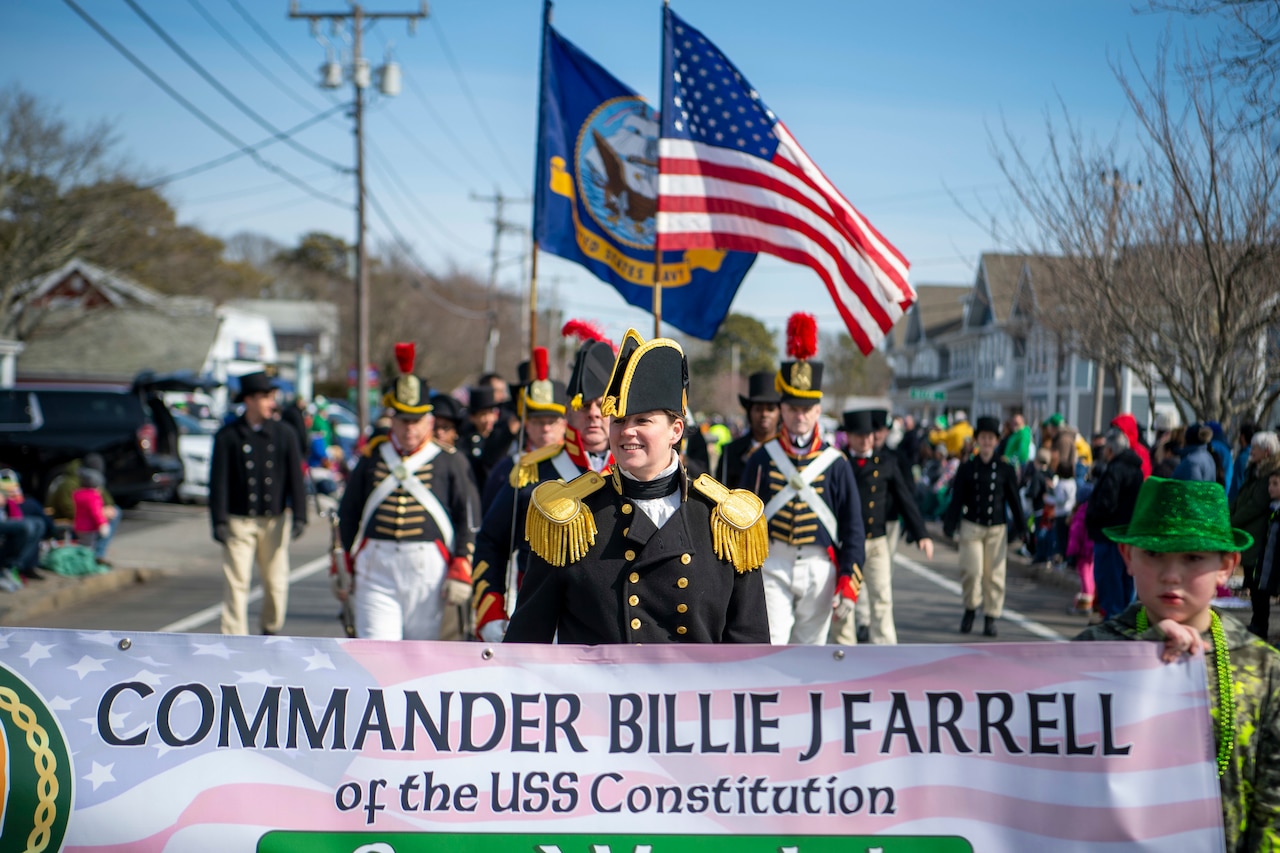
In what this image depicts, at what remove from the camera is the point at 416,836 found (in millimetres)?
3367

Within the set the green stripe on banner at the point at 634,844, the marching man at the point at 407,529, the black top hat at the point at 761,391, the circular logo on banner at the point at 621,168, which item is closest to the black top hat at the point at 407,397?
the marching man at the point at 407,529

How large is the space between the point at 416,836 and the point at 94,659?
3.63 ft

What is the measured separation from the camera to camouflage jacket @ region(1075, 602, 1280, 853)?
10.0 ft

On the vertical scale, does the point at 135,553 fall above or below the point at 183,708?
below

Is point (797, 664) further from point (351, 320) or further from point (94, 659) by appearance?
point (351, 320)

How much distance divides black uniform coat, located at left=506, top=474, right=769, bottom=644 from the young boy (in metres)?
1.21

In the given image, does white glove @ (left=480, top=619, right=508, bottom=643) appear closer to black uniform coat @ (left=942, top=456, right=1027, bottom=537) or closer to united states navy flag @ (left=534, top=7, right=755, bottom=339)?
united states navy flag @ (left=534, top=7, right=755, bottom=339)

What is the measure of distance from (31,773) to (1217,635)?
332 cm

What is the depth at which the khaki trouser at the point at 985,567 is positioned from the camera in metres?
11.5

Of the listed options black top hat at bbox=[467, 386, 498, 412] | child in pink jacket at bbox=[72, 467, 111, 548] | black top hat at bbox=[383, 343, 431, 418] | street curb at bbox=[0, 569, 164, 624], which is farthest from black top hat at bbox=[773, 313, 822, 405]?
child in pink jacket at bbox=[72, 467, 111, 548]

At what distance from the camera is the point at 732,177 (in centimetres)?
742

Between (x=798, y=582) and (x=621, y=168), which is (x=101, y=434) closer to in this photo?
(x=621, y=168)

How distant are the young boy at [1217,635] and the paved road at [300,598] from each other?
6.96m

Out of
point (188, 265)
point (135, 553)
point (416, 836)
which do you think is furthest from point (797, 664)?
point (188, 265)
